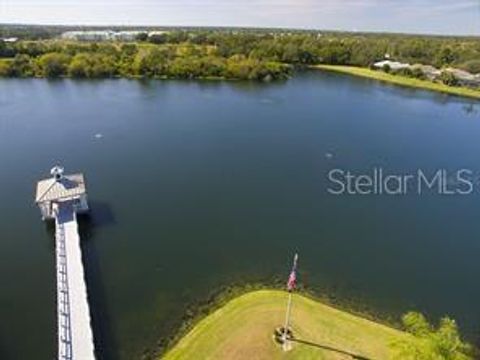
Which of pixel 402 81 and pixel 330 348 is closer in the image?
pixel 330 348

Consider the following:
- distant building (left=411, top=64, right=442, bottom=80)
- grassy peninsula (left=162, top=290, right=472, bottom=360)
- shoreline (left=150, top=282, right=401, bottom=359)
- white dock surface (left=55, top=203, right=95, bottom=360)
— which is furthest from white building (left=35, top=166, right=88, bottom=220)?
distant building (left=411, top=64, right=442, bottom=80)

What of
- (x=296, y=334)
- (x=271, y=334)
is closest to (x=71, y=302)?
(x=271, y=334)

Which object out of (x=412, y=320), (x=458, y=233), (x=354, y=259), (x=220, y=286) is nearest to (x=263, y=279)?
(x=220, y=286)

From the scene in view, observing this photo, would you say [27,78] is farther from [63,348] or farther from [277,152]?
[63,348]

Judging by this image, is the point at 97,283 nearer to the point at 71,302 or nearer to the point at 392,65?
the point at 71,302

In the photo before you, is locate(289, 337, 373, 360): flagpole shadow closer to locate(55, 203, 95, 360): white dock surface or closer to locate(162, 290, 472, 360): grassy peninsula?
locate(162, 290, 472, 360): grassy peninsula
